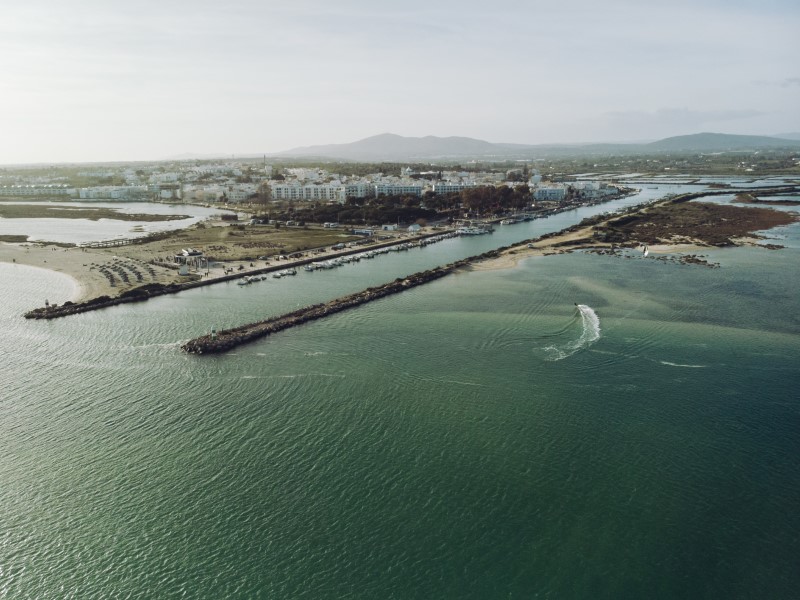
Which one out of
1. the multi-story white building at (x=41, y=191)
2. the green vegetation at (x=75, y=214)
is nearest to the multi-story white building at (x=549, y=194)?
the green vegetation at (x=75, y=214)

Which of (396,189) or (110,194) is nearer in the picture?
(396,189)

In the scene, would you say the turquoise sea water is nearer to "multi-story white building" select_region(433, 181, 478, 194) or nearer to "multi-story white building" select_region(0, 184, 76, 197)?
"multi-story white building" select_region(433, 181, 478, 194)

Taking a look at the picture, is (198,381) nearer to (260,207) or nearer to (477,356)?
(477,356)

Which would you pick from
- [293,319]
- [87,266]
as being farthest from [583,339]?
[87,266]

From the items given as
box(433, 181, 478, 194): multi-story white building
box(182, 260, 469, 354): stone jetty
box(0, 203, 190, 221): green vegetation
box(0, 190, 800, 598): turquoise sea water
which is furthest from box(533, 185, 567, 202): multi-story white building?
box(0, 190, 800, 598): turquoise sea water

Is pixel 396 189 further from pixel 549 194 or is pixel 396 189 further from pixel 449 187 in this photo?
pixel 549 194
